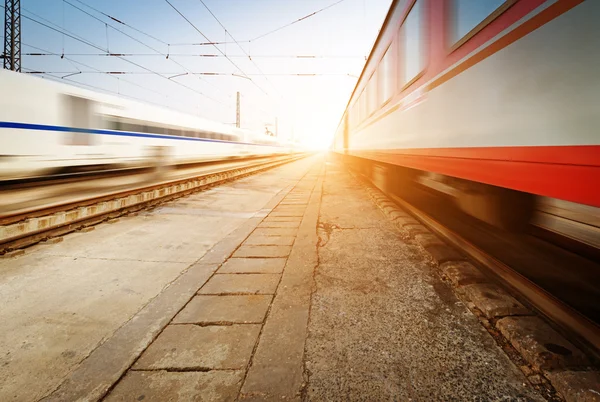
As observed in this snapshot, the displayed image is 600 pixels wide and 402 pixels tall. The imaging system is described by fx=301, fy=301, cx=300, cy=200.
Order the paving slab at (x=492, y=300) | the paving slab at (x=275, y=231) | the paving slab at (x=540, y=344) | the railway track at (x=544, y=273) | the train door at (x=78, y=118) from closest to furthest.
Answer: the paving slab at (x=540, y=344), the railway track at (x=544, y=273), the paving slab at (x=492, y=300), the paving slab at (x=275, y=231), the train door at (x=78, y=118)

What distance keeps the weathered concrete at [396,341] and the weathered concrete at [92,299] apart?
43.4 inches

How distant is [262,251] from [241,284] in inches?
35.4

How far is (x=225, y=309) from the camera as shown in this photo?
7.31 ft

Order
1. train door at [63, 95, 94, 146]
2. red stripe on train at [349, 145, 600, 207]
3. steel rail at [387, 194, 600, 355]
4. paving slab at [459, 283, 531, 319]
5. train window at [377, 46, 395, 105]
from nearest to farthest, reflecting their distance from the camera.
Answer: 1. red stripe on train at [349, 145, 600, 207]
2. steel rail at [387, 194, 600, 355]
3. paving slab at [459, 283, 531, 319]
4. train window at [377, 46, 395, 105]
5. train door at [63, 95, 94, 146]

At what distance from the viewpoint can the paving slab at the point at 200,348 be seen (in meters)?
1.64

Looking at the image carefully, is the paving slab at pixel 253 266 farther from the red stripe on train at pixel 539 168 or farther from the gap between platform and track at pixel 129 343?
the red stripe on train at pixel 539 168

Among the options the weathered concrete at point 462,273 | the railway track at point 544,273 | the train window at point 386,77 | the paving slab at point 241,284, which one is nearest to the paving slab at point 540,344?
the railway track at point 544,273

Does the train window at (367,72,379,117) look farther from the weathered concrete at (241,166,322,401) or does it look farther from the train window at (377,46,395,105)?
the weathered concrete at (241,166,322,401)

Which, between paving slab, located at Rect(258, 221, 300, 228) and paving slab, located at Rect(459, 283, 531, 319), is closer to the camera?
paving slab, located at Rect(459, 283, 531, 319)

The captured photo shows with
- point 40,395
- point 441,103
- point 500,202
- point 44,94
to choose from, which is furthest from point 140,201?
point 500,202

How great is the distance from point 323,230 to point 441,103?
90.0 inches

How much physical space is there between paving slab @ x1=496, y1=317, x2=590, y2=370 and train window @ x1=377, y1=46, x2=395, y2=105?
3.84 meters

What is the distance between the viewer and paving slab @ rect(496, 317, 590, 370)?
1.52 m

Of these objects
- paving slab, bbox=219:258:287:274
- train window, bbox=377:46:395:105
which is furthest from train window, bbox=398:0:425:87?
paving slab, bbox=219:258:287:274
